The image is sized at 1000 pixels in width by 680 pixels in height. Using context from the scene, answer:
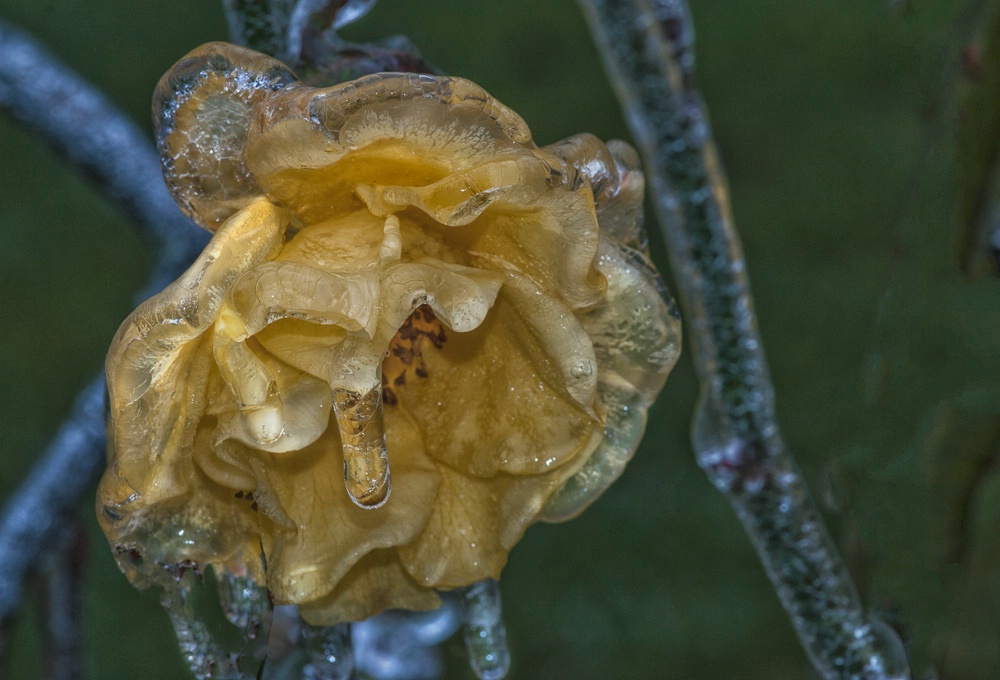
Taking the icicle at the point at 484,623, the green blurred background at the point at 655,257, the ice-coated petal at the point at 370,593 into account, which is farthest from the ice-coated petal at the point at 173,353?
the green blurred background at the point at 655,257

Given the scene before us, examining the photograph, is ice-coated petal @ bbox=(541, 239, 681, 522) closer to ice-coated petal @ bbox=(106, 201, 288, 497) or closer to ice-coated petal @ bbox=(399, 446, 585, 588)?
ice-coated petal @ bbox=(399, 446, 585, 588)

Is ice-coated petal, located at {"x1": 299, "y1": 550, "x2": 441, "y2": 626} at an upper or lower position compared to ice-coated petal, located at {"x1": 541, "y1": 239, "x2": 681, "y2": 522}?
lower

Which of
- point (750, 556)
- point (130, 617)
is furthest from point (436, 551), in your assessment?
point (130, 617)

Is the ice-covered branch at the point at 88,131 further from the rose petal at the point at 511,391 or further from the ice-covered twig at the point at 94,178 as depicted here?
the rose petal at the point at 511,391

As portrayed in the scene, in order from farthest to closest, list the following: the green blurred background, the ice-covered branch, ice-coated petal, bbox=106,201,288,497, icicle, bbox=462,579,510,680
Result: the green blurred background < the ice-covered branch < icicle, bbox=462,579,510,680 < ice-coated petal, bbox=106,201,288,497

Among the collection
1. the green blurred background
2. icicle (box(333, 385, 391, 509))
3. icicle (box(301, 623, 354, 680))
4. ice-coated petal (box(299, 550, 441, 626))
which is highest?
icicle (box(333, 385, 391, 509))

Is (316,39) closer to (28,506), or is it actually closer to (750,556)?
(28,506)

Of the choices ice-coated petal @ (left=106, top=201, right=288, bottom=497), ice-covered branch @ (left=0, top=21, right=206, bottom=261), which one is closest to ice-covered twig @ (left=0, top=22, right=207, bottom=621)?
ice-covered branch @ (left=0, top=21, right=206, bottom=261)
